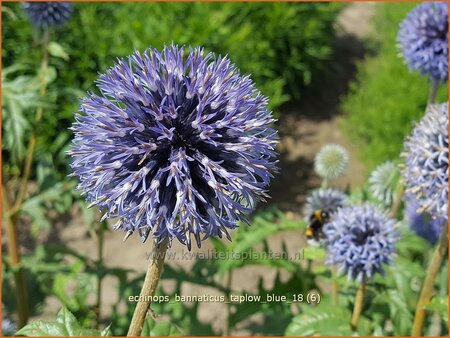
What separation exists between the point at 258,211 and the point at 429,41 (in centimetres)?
156

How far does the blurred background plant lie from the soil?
53 mm

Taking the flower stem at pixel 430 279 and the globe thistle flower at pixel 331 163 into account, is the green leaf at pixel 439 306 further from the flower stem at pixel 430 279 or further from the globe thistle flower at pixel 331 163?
the globe thistle flower at pixel 331 163

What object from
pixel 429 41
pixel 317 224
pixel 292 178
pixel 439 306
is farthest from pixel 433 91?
pixel 292 178

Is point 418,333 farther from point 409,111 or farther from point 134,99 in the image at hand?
point 409,111

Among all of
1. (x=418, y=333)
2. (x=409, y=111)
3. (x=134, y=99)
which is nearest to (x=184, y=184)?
(x=134, y=99)

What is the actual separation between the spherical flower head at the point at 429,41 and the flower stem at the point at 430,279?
1.09 metres

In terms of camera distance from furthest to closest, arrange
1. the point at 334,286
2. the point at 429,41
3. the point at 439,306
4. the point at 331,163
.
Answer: the point at 331,163, the point at 429,41, the point at 334,286, the point at 439,306

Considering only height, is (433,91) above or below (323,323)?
above

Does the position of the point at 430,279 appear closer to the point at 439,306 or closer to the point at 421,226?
the point at 439,306

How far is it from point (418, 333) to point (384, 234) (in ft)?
1.35

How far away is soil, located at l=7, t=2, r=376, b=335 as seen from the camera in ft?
14.4

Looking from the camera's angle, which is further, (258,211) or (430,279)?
(258,211)

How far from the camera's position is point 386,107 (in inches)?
232

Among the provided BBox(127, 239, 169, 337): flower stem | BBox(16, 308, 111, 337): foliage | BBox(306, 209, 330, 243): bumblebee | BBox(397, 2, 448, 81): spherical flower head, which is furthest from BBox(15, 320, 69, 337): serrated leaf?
BBox(397, 2, 448, 81): spherical flower head
